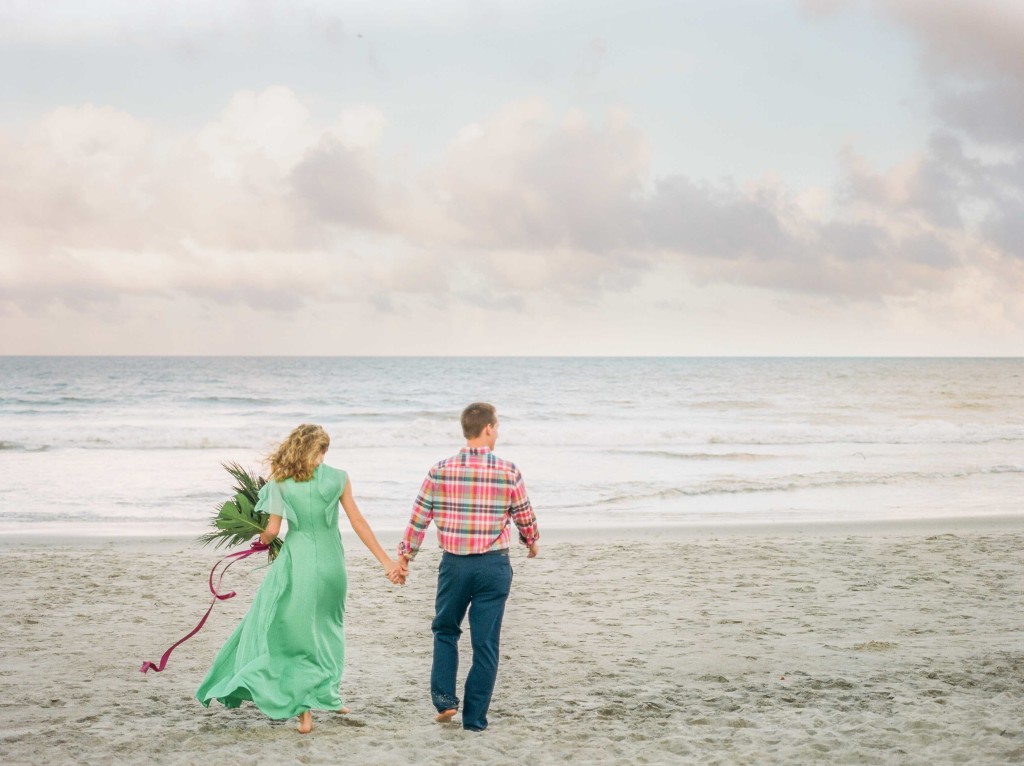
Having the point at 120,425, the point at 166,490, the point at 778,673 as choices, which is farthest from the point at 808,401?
the point at 778,673

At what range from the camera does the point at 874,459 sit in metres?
22.6

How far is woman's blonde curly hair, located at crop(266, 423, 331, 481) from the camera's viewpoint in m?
4.67

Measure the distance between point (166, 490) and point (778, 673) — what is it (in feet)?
42.0

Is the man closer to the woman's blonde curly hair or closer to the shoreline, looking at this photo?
the woman's blonde curly hair

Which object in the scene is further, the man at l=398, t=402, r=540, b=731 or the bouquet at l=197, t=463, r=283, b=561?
the bouquet at l=197, t=463, r=283, b=561

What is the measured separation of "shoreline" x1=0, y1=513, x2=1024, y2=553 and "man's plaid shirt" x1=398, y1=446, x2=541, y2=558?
265 inches

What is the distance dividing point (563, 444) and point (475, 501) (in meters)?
24.2

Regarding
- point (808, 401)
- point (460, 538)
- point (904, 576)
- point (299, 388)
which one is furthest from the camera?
point (299, 388)

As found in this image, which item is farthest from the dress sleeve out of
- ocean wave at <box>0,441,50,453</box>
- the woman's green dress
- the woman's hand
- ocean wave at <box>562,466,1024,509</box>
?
ocean wave at <box>0,441,50,453</box>

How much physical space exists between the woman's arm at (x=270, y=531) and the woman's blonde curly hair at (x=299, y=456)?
0.25 m

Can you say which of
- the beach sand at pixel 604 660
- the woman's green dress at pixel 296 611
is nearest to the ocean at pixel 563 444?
the beach sand at pixel 604 660

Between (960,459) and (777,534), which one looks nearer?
(777,534)

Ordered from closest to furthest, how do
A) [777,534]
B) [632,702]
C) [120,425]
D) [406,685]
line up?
[632,702], [406,685], [777,534], [120,425]

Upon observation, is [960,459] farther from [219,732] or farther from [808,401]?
[808,401]
